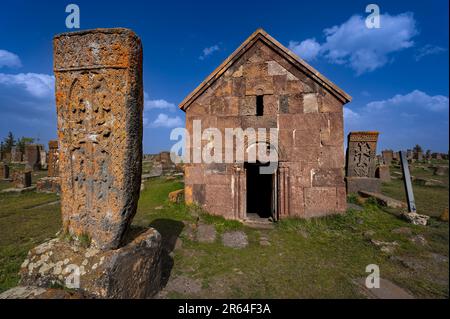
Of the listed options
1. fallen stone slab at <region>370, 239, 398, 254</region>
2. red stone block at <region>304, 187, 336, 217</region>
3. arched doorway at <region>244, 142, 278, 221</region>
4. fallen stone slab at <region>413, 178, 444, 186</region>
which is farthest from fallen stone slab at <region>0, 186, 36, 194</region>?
fallen stone slab at <region>413, 178, 444, 186</region>

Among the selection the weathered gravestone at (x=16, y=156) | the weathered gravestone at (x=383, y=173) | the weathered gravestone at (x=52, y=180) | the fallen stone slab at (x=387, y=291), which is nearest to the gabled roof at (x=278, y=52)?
the fallen stone slab at (x=387, y=291)

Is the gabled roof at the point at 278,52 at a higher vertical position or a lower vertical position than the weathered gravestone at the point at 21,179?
higher

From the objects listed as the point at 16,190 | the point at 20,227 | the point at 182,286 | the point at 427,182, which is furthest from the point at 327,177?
the point at 16,190

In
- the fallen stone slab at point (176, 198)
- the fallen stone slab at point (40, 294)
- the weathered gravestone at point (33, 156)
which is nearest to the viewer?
the fallen stone slab at point (40, 294)

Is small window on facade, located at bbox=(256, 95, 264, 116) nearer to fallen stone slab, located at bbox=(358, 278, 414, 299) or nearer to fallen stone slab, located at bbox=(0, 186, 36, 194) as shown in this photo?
fallen stone slab, located at bbox=(358, 278, 414, 299)

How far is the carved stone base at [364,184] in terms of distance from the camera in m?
8.08

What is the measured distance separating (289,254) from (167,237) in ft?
7.75

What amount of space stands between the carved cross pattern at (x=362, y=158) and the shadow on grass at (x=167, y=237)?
23.6 ft

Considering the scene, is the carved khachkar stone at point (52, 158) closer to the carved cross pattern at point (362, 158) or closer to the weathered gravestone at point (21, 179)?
the weathered gravestone at point (21, 179)

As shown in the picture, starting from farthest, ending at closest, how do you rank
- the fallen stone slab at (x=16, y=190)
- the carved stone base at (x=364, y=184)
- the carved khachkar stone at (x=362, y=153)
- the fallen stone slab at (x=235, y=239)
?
the fallen stone slab at (x=16, y=190) → the carved khachkar stone at (x=362, y=153) → the carved stone base at (x=364, y=184) → the fallen stone slab at (x=235, y=239)

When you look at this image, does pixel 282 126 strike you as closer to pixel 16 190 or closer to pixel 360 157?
pixel 360 157

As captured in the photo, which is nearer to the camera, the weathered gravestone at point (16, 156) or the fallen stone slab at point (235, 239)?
the fallen stone slab at point (235, 239)
